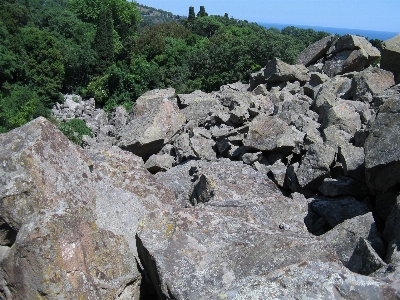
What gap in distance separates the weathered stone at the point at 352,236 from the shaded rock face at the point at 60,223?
7.01ft

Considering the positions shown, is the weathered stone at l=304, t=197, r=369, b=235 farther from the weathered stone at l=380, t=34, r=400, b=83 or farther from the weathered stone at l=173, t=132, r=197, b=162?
the weathered stone at l=380, t=34, r=400, b=83

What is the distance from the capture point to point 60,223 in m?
3.79

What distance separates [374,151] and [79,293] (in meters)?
3.69

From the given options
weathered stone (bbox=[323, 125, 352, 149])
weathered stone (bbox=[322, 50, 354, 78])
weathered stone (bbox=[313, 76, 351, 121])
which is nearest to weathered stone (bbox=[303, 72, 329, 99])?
weathered stone (bbox=[313, 76, 351, 121])

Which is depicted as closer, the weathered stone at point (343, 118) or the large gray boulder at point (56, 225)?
the large gray boulder at point (56, 225)

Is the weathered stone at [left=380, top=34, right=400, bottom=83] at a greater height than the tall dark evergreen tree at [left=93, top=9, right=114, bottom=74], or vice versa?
the weathered stone at [left=380, top=34, right=400, bottom=83]

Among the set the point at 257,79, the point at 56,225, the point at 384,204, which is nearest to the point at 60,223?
the point at 56,225

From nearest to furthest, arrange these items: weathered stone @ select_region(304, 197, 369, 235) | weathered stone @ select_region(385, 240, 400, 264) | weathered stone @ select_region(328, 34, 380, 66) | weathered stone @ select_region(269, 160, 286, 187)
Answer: weathered stone @ select_region(385, 240, 400, 264), weathered stone @ select_region(304, 197, 369, 235), weathered stone @ select_region(269, 160, 286, 187), weathered stone @ select_region(328, 34, 380, 66)

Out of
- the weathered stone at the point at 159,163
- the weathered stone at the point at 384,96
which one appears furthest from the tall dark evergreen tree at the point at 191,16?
the weathered stone at the point at 159,163

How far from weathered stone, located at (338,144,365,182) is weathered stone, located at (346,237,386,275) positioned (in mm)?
2080

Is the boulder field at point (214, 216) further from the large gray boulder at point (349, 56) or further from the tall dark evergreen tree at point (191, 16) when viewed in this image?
the tall dark evergreen tree at point (191, 16)

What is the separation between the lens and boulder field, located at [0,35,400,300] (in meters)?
3.54

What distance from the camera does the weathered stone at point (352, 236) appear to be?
4.64 m

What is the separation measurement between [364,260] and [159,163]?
4.89 meters
